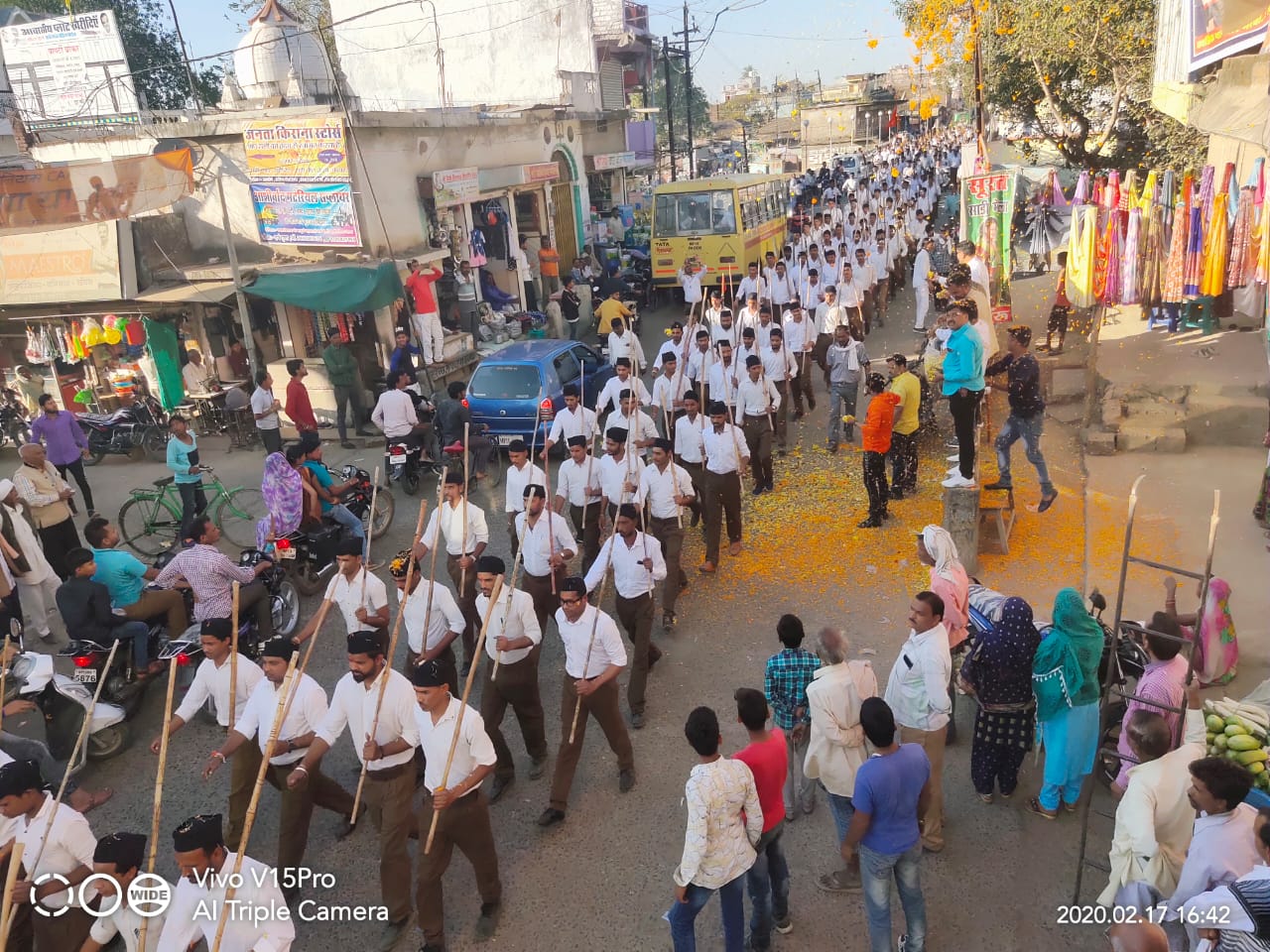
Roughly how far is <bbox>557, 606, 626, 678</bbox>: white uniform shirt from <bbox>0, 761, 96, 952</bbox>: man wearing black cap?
2.67 meters

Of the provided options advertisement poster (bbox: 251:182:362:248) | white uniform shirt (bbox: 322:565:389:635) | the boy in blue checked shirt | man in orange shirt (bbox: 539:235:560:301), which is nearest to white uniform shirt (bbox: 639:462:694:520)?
white uniform shirt (bbox: 322:565:389:635)

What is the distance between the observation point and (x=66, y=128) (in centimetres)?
1612

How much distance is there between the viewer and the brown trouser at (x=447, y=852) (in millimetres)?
4410

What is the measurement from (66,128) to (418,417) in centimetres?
1049

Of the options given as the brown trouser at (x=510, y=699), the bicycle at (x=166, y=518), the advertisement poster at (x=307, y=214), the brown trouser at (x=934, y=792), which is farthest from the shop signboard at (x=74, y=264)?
the brown trouser at (x=934, y=792)

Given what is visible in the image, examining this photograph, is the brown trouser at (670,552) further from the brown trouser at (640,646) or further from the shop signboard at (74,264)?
the shop signboard at (74,264)

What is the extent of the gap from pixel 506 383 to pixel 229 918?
850 centimetres

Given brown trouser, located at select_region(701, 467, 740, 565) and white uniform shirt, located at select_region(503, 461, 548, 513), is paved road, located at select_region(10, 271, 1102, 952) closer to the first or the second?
brown trouser, located at select_region(701, 467, 740, 565)

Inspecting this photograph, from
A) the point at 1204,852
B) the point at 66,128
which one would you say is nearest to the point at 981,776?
the point at 1204,852

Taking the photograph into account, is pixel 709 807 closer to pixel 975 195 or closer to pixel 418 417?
pixel 418 417

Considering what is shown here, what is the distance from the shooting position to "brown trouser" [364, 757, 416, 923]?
448cm

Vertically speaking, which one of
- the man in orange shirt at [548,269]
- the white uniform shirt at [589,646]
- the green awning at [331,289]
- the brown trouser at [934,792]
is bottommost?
the brown trouser at [934,792]

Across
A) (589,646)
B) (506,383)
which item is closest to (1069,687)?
(589,646)

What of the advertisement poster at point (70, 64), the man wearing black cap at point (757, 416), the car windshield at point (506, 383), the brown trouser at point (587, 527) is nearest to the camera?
the brown trouser at point (587, 527)
